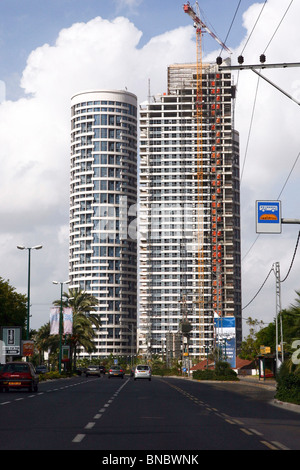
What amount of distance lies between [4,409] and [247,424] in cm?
889

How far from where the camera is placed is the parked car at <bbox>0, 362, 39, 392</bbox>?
4097 cm

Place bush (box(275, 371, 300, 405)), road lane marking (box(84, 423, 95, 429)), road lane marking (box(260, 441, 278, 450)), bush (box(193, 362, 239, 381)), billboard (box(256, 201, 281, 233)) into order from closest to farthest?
road lane marking (box(260, 441, 278, 450)), road lane marking (box(84, 423, 95, 429)), billboard (box(256, 201, 281, 233)), bush (box(275, 371, 300, 405)), bush (box(193, 362, 239, 381))

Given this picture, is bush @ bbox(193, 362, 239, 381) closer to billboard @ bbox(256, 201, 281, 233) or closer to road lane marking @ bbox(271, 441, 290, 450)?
billboard @ bbox(256, 201, 281, 233)

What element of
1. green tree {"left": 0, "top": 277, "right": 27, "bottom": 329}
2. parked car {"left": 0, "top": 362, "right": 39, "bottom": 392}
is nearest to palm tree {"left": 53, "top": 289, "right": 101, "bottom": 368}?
green tree {"left": 0, "top": 277, "right": 27, "bottom": 329}

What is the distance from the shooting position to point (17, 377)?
1618 inches

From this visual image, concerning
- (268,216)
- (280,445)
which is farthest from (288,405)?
(280,445)

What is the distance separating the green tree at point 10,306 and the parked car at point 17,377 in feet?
125

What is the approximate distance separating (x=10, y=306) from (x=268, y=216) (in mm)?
54457

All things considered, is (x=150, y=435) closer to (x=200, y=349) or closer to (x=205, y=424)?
(x=205, y=424)

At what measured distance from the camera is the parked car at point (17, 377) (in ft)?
134

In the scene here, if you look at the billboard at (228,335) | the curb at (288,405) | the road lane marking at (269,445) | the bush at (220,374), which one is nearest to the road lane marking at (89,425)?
the road lane marking at (269,445)

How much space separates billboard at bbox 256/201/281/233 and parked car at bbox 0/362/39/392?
17.0 m

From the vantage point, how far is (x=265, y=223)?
97.8 feet

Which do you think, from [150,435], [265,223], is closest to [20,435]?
[150,435]
